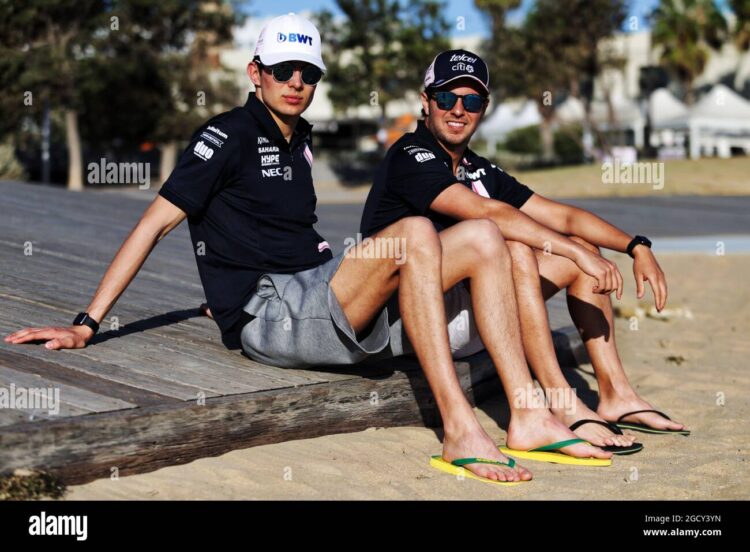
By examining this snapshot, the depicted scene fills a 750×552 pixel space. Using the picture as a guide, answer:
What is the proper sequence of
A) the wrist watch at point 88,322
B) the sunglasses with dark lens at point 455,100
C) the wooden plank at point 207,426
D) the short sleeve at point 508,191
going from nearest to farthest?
the wooden plank at point 207,426
the wrist watch at point 88,322
the sunglasses with dark lens at point 455,100
the short sleeve at point 508,191

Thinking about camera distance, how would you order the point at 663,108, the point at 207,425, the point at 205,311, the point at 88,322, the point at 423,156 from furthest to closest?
the point at 663,108 < the point at 205,311 < the point at 423,156 < the point at 88,322 < the point at 207,425

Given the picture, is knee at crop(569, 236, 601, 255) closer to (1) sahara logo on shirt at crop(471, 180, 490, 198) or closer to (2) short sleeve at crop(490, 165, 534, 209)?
(2) short sleeve at crop(490, 165, 534, 209)

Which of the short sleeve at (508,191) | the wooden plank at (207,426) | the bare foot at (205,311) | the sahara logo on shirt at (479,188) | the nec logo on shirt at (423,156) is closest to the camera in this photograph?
the wooden plank at (207,426)

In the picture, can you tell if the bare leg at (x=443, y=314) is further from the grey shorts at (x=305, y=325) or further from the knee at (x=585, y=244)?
the knee at (x=585, y=244)

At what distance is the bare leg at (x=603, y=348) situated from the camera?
198 inches

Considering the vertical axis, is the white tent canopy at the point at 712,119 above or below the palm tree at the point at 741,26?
below

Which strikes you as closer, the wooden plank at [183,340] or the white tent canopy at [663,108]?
the wooden plank at [183,340]

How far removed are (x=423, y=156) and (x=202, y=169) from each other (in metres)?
0.96

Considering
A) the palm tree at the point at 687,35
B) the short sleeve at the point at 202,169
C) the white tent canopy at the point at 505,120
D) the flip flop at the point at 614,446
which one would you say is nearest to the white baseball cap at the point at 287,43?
the short sleeve at the point at 202,169

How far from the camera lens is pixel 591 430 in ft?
15.3

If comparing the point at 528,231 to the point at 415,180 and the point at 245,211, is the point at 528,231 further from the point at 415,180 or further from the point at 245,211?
the point at 245,211

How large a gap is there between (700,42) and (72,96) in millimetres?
26248

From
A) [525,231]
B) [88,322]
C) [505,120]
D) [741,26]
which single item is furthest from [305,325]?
[741,26]

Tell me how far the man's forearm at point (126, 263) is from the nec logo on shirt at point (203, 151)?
351mm
